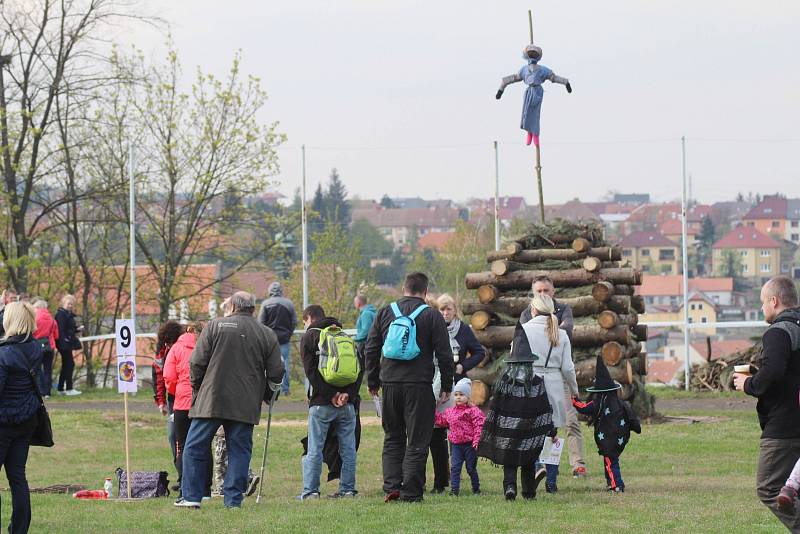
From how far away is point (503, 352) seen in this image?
20828 mm

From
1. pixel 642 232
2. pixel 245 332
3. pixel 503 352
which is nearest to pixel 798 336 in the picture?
pixel 245 332

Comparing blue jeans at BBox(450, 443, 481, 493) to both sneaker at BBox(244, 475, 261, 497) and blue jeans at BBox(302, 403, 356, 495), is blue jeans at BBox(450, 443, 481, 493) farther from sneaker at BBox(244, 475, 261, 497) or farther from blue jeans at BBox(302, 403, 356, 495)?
sneaker at BBox(244, 475, 261, 497)

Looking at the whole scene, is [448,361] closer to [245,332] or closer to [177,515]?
[245,332]

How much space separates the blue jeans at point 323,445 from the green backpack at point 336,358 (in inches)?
13.7

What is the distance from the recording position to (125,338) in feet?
43.5

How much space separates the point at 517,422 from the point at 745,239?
89.1m

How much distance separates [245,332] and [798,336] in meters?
4.84

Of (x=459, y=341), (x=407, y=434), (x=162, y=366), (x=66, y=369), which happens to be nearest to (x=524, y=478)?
(x=407, y=434)

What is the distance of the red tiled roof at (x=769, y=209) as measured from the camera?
378 ft

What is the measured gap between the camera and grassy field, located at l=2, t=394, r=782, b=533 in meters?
10.9

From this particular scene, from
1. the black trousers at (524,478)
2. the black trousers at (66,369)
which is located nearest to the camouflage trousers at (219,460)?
the black trousers at (524,478)

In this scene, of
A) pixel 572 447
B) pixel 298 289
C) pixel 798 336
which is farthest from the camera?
pixel 298 289

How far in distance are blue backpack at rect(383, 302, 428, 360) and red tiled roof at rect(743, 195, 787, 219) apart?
105 metres

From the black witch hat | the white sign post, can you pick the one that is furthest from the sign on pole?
the black witch hat
